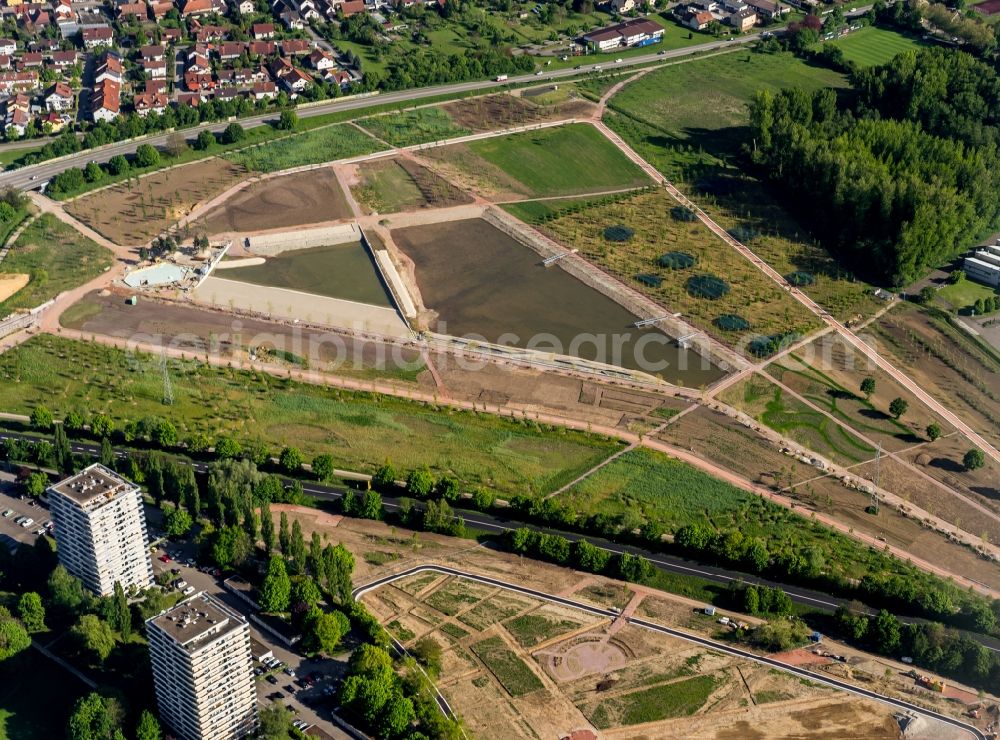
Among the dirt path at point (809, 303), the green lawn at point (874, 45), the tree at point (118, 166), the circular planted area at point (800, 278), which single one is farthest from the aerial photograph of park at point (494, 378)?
the green lawn at point (874, 45)

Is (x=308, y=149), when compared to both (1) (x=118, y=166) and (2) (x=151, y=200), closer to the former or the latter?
(2) (x=151, y=200)

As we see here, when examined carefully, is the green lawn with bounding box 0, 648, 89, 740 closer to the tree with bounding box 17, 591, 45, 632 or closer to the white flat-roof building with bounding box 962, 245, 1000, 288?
the tree with bounding box 17, 591, 45, 632

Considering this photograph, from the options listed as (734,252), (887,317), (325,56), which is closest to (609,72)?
(325,56)

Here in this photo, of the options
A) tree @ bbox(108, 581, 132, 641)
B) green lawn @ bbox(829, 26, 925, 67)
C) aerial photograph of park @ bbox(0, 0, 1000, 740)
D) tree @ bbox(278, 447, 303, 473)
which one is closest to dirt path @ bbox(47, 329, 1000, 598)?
aerial photograph of park @ bbox(0, 0, 1000, 740)

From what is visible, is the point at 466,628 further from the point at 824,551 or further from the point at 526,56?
the point at 526,56

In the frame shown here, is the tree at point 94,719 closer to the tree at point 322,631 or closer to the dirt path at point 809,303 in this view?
the tree at point 322,631
